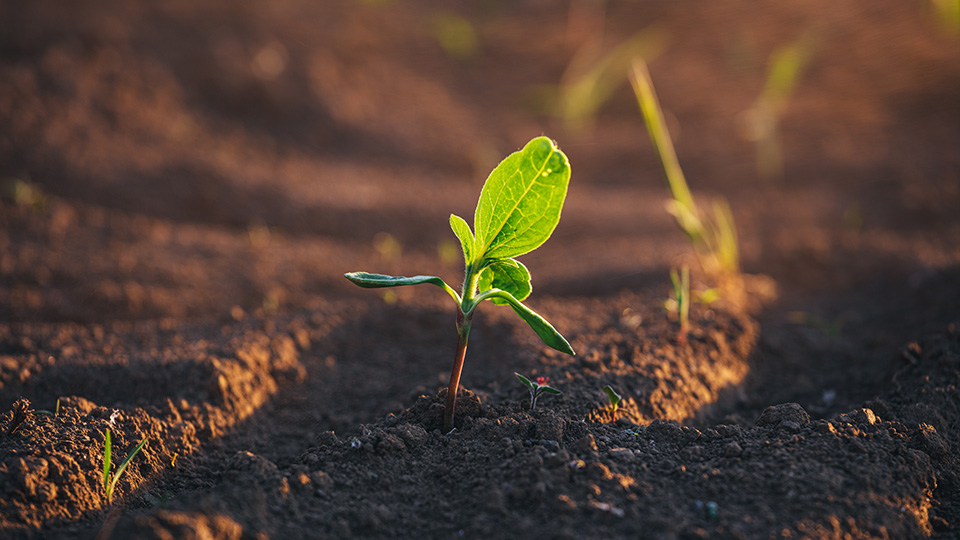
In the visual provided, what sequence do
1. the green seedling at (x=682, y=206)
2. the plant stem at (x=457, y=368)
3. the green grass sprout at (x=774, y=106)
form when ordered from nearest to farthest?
1. the plant stem at (x=457, y=368)
2. the green seedling at (x=682, y=206)
3. the green grass sprout at (x=774, y=106)

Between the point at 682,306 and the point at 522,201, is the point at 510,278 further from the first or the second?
the point at 682,306

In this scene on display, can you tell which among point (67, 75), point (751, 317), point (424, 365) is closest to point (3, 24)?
point (67, 75)

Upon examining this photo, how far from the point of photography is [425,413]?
1388 millimetres

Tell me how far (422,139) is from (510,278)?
115 inches

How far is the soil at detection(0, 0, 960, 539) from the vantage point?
3.82 ft

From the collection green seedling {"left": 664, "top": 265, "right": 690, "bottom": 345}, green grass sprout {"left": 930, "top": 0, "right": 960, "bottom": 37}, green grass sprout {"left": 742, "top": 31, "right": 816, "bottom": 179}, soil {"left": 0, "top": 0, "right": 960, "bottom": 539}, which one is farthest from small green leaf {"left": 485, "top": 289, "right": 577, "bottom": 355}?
green grass sprout {"left": 930, "top": 0, "right": 960, "bottom": 37}

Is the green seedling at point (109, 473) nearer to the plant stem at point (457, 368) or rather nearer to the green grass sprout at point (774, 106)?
the plant stem at point (457, 368)

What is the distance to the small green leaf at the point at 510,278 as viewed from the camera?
1.22 metres

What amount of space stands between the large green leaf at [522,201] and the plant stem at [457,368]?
13 centimetres

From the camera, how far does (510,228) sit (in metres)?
1.20

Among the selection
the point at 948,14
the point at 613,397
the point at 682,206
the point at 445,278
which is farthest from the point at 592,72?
the point at 613,397

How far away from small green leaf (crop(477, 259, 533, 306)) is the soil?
0.90 ft

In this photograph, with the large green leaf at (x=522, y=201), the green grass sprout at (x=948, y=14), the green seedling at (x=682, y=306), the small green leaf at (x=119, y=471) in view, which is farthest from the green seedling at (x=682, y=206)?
the green grass sprout at (x=948, y=14)

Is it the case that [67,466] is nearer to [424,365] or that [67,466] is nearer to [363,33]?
[424,365]
